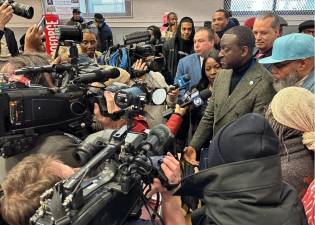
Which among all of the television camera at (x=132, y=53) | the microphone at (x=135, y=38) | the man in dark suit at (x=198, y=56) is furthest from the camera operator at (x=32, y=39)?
the man in dark suit at (x=198, y=56)

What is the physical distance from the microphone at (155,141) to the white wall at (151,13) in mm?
5013

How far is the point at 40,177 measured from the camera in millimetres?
827

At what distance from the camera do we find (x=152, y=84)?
2.02 meters

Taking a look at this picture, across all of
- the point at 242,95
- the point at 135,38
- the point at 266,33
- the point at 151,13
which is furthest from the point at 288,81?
the point at 151,13

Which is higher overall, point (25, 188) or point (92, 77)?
point (92, 77)

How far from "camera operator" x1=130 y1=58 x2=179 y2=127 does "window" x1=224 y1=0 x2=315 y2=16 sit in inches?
138

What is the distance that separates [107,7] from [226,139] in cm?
A: 601

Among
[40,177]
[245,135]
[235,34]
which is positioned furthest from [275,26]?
[40,177]

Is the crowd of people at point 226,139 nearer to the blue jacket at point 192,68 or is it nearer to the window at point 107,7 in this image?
the blue jacket at point 192,68

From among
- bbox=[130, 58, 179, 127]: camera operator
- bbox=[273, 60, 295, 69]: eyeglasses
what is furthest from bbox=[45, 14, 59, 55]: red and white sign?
bbox=[273, 60, 295, 69]: eyeglasses

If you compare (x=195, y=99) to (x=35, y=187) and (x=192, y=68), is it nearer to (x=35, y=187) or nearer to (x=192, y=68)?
(x=192, y=68)

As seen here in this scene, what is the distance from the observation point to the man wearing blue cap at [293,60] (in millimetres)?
1684

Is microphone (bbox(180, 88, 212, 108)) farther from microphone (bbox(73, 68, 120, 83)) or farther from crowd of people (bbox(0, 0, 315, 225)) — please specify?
microphone (bbox(73, 68, 120, 83))

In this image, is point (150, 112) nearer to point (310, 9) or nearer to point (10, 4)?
point (10, 4)
